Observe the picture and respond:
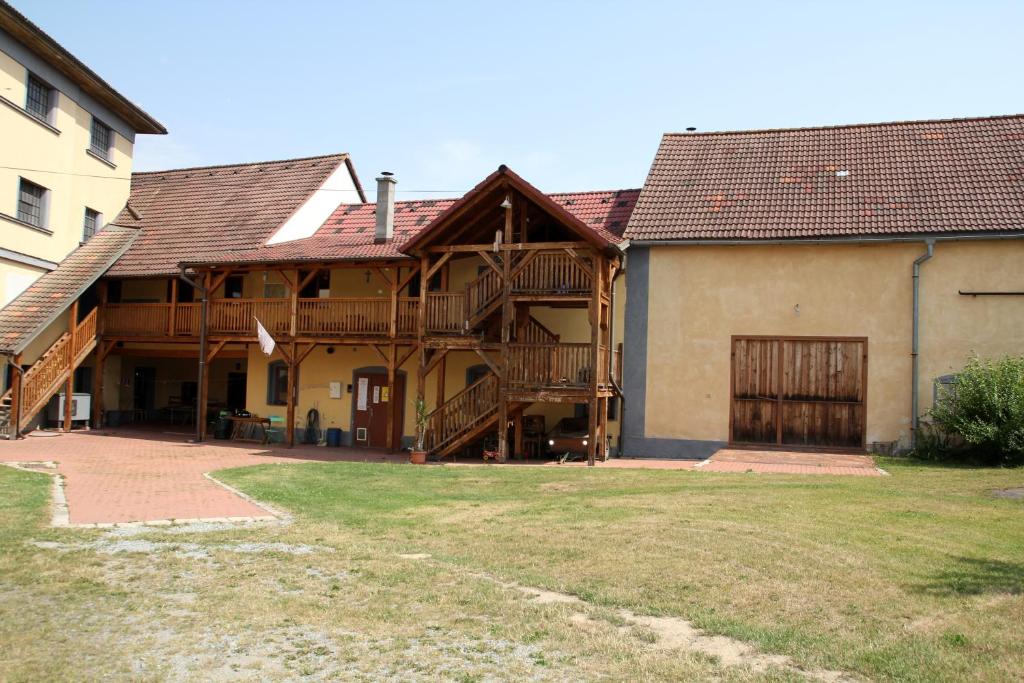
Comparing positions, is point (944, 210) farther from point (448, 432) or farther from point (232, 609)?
point (232, 609)

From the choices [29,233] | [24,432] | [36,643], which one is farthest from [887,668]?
[29,233]

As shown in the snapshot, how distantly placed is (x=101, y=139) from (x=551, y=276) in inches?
637

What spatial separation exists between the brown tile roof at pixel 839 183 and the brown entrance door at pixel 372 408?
769 centimetres

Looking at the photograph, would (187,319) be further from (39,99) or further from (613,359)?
(613,359)

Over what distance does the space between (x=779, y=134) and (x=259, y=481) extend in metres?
16.2

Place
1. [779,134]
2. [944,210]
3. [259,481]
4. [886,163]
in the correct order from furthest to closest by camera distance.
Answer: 1. [779,134]
2. [886,163]
3. [944,210]
4. [259,481]

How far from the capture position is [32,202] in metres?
23.7

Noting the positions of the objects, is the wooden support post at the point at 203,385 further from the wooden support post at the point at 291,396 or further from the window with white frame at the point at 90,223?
the window with white frame at the point at 90,223

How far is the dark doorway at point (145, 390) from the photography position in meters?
29.0

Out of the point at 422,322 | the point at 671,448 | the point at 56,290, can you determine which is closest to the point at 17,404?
the point at 56,290

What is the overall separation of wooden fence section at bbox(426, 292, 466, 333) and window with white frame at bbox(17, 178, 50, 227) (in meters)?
11.8

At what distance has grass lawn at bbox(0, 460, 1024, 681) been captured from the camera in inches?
222

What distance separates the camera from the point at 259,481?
574 inches

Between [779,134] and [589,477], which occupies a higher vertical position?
[779,134]
